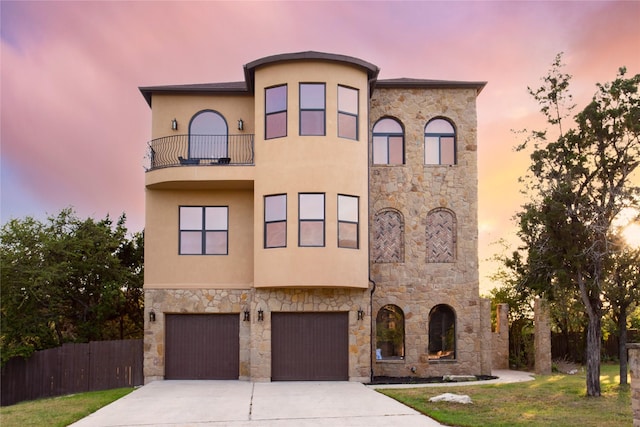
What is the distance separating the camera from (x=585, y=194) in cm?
1708

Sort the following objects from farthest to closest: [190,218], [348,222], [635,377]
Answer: [190,218]
[348,222]
[635,377]

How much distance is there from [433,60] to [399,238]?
6246 millimetres

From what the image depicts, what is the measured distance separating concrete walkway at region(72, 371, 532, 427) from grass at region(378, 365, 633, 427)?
0.63 m

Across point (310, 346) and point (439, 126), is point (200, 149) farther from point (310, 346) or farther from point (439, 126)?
point (439, 126)

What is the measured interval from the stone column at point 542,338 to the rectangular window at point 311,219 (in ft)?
28.0

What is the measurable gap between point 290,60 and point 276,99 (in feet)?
3.92

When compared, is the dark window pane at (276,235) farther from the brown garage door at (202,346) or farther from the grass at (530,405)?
the grass at (530,405)

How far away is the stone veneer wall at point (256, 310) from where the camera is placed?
808 inches

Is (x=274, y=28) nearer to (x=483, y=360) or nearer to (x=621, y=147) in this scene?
(x=621, y=147)

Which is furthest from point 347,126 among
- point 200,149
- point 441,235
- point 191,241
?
point 191,241

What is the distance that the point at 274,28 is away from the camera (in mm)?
22047

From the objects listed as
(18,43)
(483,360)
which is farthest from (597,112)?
(18,43)

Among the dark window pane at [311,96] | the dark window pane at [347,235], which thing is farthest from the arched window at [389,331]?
the dark window pane at [311,96]

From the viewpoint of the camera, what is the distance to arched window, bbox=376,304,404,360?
22.2 metres
